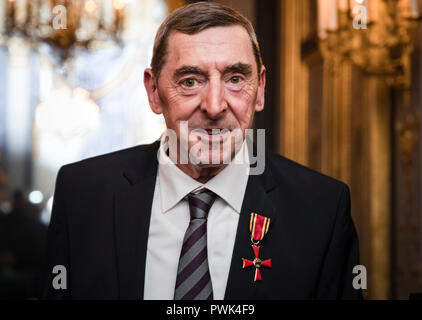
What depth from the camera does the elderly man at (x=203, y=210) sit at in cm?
170

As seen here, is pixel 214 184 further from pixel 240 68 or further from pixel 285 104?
pixel 285 104

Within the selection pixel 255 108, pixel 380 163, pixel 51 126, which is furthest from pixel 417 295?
pixel 51 126

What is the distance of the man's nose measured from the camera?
1.64 m

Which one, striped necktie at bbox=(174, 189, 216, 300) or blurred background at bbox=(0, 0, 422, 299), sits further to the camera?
blurred background at bbox=(0, 0, 422, 299)

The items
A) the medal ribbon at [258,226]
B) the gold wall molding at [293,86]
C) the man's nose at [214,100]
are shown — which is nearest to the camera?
the man's nose at [214,100]

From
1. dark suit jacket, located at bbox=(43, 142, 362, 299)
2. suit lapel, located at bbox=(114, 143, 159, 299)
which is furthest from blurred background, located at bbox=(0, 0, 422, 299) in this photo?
suit lapel, located at bbox=(114, 143, 159, 299)

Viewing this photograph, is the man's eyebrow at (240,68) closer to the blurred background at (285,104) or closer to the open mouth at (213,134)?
the open mouth at (213,134)

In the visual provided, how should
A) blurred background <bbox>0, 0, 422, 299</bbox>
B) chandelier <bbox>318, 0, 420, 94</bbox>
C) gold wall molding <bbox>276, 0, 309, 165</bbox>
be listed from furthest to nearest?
gold wall molding <bbox>276, 0, 309, 165</bbox>
blurred background <bbox>0, 0, 422, 299</bbox>
chandelier <bbox>318, 0, 420, 94</bbox>

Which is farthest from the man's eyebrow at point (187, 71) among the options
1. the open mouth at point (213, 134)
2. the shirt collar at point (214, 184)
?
the shirt collar at point (214, 184)

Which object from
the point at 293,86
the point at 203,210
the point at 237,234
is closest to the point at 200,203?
the point at 203,210

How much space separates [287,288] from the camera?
68.0 inches

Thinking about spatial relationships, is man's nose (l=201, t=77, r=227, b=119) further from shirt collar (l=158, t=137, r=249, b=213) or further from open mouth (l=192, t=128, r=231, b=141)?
shirt collar (l=158, t=137, r=249, b=213)

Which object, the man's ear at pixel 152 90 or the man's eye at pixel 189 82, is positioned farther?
the man's ear at pixel 152 90

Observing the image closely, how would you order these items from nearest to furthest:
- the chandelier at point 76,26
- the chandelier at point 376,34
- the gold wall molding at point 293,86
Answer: the chandelier at point 376,34 < the gold wall molding at point 293,86 < the chandelier at point 76,26
